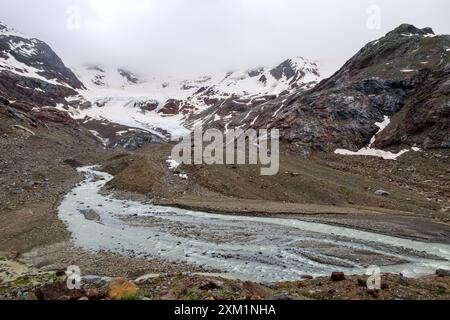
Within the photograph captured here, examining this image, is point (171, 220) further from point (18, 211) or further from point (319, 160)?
point (319, 160)

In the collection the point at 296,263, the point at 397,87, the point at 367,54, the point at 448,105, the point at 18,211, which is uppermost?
the point at 367,54

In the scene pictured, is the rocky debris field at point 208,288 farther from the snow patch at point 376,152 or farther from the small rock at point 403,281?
the snow patch at point 376,152

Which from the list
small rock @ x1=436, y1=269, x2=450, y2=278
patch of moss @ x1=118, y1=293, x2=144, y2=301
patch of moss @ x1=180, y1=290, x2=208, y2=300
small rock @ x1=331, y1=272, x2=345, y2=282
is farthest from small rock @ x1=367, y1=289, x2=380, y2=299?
patch of moss @ x1=118, y1=293, x2=144, y2=301

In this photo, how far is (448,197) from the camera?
52.1 metres

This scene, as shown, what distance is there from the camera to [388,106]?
91375 millimetres

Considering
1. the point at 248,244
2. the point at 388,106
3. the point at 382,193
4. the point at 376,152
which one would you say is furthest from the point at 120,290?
the point at 388,106

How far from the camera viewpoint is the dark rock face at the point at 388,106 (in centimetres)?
7781

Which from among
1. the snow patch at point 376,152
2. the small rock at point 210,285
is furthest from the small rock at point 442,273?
the snow patch at point 376,152

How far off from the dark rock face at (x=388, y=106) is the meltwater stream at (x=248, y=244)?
50.0m

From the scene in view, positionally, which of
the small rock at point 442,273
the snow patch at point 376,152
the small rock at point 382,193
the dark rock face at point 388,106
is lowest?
the small rock at point 442,273

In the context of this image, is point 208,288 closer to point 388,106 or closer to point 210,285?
point 210,285

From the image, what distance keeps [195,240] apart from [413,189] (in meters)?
39.9
